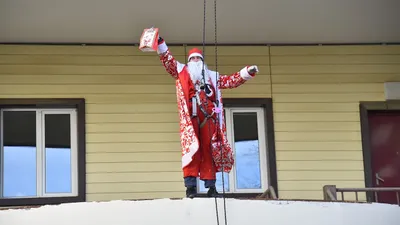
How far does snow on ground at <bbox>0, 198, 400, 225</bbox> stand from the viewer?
703cm

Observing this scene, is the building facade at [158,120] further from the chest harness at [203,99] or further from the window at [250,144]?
the chest harness at [203,99]

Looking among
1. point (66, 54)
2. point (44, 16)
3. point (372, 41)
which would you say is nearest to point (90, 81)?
point (66, 54)

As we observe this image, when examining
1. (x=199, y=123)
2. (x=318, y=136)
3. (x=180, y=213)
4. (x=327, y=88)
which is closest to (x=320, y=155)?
(x=318, y=136)

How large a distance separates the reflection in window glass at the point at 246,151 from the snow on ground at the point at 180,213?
2627mm

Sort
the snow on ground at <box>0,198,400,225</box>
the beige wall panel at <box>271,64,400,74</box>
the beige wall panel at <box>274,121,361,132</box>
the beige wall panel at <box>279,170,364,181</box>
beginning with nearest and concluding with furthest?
the snow on ground at <box>0,198,400,225</box> < the beige wall panel at <box>279,170,364,181</box> < the beige wall panel at <box>274,121,361,132</box> < the beige wall panel at <box>271,64,400,74</box>

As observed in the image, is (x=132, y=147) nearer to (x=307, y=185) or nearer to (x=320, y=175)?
(x=307, y=185)

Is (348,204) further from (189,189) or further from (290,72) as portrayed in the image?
(290,72)

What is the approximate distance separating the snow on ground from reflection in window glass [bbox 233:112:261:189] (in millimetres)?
2627

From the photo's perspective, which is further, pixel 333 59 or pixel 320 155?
pixel 333 59

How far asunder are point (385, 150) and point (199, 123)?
11.6 ft

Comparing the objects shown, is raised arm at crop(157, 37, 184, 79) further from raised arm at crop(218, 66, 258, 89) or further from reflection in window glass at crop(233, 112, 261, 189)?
reflection in window glass at crop(233, 112, 261, 189)

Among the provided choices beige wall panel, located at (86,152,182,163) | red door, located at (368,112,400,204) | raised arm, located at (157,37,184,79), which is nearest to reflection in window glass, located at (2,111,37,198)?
beige wall panel, located at (86,152,182,163)

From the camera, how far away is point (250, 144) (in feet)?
32.8

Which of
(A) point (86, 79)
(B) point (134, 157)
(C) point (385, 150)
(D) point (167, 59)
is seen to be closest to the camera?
(D) point (167, 59)
